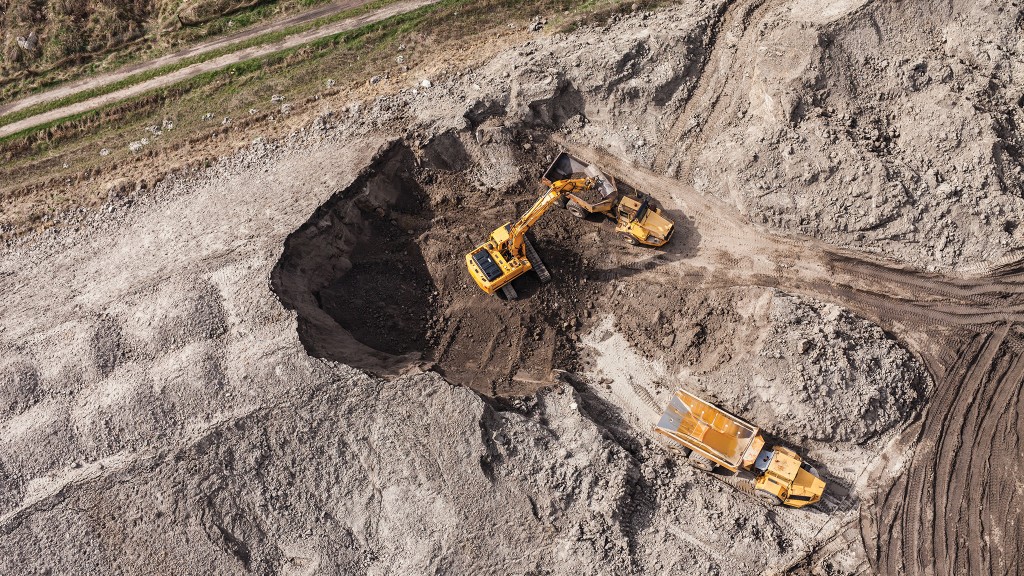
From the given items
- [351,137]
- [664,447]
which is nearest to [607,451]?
[664,447]

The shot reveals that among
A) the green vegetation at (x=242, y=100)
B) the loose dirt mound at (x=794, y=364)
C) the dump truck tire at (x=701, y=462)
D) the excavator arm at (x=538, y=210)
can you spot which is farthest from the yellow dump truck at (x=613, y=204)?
the dump truck tire at (x=701, y=462)

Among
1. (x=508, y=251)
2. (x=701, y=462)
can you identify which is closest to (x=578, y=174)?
(x=508, y=251)

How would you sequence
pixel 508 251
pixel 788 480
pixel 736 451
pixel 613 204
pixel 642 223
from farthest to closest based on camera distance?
pixel 613 204, pixel 642 223, pixel 508 251, pixel 736 451, pixel 788 480

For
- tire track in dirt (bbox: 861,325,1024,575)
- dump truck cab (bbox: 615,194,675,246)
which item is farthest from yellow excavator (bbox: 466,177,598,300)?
tire track in dirt (bbox: 861,325,1024,575)

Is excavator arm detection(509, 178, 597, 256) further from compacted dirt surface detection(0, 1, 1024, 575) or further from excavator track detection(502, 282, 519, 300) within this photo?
compacted dirt surface detection(0, 1, 1024, 575)

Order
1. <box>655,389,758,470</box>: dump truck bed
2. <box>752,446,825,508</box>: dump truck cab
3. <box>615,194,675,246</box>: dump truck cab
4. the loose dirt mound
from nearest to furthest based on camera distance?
<box>752,446,825,508</box>: dump truck cab → <box>655,389,758,470</box>: dump truck bed → the loose dirt mound → <box>615,194,675,246</box>: dump truck cab

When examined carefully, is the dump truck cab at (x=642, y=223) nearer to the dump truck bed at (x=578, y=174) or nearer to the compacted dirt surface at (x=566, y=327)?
the dump truck bed at (x=578, y=174)

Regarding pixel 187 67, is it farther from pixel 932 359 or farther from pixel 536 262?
pixel 932 359
